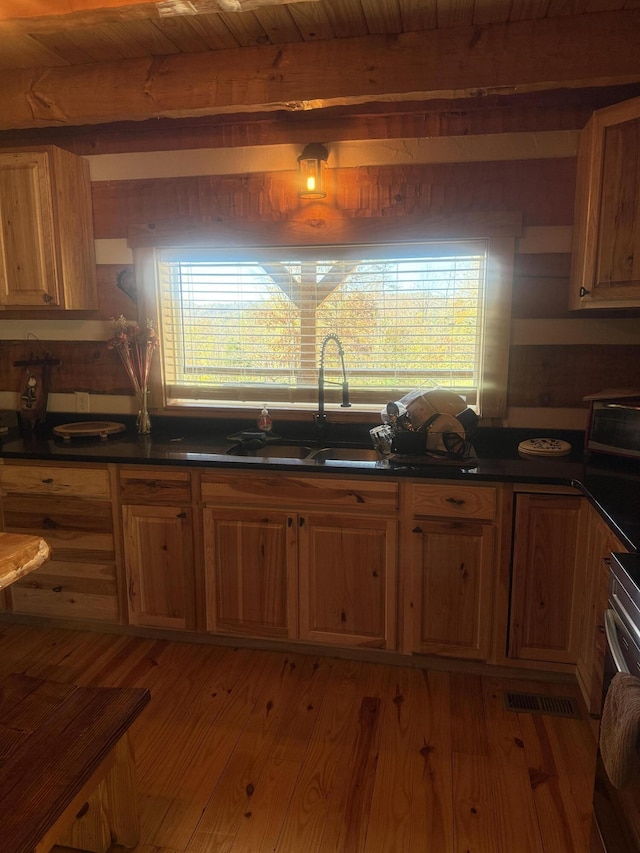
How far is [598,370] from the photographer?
2.68 meters

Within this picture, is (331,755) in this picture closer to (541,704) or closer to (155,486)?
(541,704)

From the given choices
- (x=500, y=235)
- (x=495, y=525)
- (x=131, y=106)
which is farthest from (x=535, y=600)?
(x=131, y=106)

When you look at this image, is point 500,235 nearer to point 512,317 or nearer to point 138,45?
point 512,317

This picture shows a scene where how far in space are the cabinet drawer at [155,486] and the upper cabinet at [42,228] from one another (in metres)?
0.98

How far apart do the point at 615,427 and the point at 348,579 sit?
1246 millimetres

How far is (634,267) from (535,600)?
4.37ft

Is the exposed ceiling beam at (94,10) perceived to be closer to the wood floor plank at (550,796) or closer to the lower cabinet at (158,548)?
the lower cabinet at (158,548)

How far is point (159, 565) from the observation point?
265 centimetres

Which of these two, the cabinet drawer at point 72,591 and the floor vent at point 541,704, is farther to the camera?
the cabinet drawer at point 72,591

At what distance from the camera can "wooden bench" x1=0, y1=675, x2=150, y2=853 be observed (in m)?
1.26

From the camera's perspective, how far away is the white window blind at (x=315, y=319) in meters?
2.81

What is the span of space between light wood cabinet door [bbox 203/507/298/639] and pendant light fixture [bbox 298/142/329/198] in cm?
146

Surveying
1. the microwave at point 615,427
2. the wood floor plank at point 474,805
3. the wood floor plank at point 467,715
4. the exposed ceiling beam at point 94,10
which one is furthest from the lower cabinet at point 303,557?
the exposed ceiling beam at point 94,10

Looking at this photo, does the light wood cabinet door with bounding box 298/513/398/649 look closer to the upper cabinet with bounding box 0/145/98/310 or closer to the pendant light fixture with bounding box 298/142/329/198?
the pendant light fixture with bounding box 298/142/329/198
